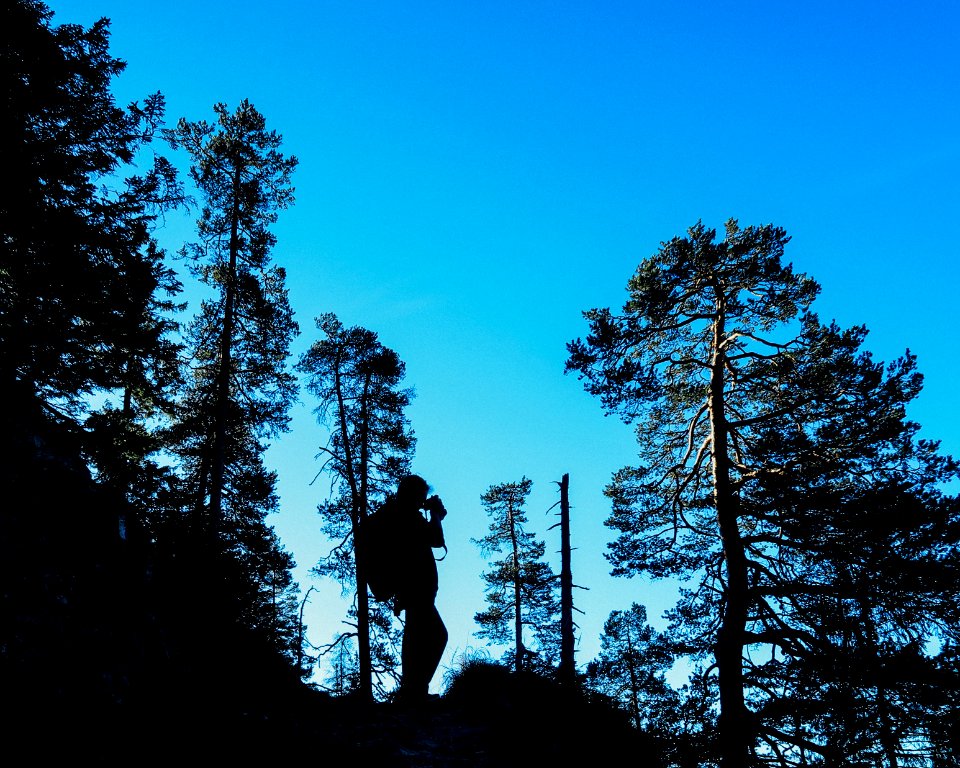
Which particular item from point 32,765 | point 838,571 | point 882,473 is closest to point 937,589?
point 838,571

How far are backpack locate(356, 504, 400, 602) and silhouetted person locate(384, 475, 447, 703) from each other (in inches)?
4.8

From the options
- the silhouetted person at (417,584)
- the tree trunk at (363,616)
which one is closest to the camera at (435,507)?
the silhouetted person at (417,584)

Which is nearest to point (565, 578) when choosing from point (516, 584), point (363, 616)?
point (363, 616)

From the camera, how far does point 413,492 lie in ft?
38.4

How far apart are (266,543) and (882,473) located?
51.9 ft

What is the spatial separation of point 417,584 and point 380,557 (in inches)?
34.7

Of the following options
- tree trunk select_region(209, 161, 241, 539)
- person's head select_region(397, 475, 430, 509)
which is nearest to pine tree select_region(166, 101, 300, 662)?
tree trunk select_region(209, 161, 241, 539)

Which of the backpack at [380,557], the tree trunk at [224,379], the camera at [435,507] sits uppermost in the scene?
the tree trunk at [224,379]

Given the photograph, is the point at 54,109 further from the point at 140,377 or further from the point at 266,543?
the point at 266,543

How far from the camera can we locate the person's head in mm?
11609

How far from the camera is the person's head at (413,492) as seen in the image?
11.6 m

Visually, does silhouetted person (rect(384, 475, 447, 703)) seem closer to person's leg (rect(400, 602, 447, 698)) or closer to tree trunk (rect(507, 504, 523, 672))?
person's leg (rect(400, 602, 447, 698))

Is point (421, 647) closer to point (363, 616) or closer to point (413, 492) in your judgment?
A: point (413, 492)

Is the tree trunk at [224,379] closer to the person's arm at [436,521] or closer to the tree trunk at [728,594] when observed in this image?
the person's arm at [436,521]
